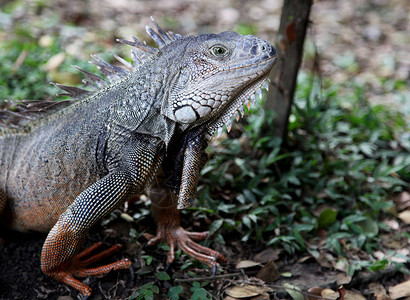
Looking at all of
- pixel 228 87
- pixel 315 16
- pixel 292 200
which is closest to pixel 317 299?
pixel 292 200

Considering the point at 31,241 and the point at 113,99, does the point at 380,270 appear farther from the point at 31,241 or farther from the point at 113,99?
the point at 31,241

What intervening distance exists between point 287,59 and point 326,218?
1813mm

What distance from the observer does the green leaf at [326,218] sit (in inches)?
168

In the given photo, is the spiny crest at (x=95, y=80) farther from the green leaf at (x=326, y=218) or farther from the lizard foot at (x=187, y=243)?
the green leaf at (x=326, y=218)

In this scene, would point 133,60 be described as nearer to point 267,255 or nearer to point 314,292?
point 267,255

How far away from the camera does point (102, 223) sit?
4102 millimetres

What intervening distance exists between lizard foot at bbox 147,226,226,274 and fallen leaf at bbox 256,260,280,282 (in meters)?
0.36

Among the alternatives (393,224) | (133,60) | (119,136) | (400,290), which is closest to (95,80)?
(133,60)

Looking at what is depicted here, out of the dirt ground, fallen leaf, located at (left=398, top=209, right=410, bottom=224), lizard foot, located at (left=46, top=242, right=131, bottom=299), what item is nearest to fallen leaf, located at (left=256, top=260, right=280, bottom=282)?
the dirt ground

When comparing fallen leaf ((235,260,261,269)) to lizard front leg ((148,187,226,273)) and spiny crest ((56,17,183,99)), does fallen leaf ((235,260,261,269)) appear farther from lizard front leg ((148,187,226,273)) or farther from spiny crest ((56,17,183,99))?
spiny crest ((56,17,183,99))

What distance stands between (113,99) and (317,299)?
2.38 meters

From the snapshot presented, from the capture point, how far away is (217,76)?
3.02m

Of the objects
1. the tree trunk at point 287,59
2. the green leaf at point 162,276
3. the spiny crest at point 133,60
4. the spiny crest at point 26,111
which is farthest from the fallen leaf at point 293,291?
the spiny crest at point 26,111

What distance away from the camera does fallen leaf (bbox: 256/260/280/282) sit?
373 centimetres
